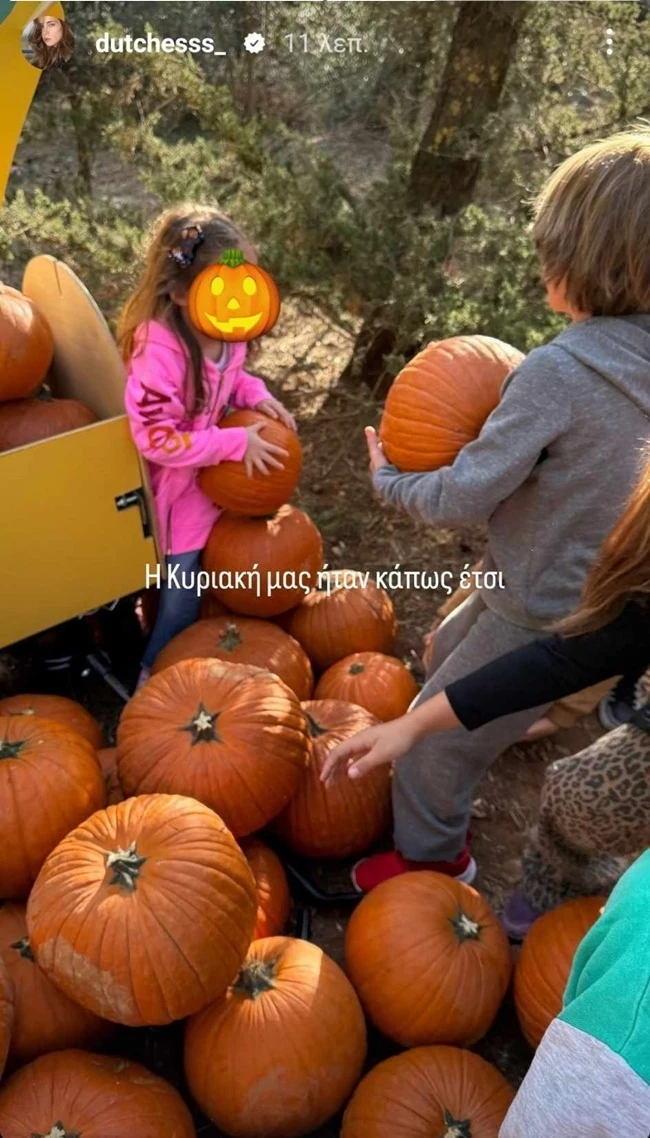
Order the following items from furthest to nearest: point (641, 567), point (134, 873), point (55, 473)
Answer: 1. point (55, 473)
2. point (134, 873)
3. point (641, 567)

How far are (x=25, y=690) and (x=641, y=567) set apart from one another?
2.28m

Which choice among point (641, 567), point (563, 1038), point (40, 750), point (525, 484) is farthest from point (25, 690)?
point (563, 1038)

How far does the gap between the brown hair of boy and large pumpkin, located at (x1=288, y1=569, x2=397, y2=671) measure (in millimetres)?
1464

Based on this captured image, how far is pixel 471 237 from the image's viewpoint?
4.02m

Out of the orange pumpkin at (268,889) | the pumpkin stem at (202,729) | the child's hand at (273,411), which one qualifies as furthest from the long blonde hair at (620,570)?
the child's hand at (273,411)

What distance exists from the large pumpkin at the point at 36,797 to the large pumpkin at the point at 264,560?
928mm

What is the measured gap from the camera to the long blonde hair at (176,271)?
2730 millimetres

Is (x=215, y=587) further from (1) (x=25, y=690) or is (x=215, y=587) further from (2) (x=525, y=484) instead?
(2) (x=525, y=484)

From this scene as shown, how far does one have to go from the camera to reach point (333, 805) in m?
2.48

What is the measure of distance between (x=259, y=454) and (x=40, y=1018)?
1638 mm

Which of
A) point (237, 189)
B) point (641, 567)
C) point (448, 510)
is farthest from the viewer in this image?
point (237, 189)

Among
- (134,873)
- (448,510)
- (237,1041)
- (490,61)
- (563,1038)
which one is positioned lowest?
(237,1041)

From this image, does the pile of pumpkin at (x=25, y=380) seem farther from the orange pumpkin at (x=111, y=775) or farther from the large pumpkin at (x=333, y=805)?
the large pumpkin at (x=333, y=805)

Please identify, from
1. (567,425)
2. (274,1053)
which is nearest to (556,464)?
(567,425)
